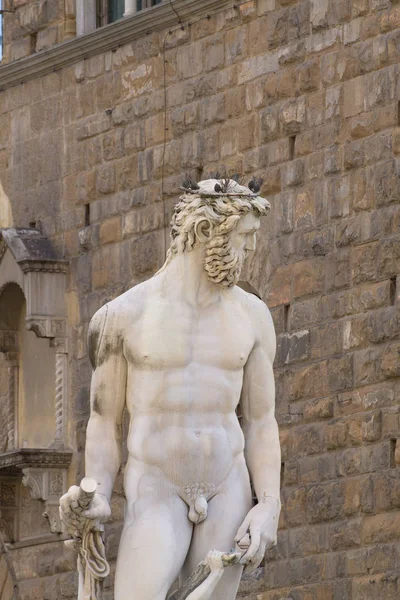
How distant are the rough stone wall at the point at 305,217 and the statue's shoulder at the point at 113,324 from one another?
21.8ft

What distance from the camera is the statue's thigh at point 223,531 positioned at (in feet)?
40.1

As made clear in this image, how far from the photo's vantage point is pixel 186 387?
1242 cm

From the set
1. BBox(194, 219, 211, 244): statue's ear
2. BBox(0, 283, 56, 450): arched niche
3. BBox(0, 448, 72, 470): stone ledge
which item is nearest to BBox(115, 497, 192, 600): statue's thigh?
BBox(194, 219, 211, 244): statue's ear

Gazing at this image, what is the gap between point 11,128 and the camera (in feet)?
80.9

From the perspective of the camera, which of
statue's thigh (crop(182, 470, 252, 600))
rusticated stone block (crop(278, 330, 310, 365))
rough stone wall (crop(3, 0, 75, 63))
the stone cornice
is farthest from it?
rough stone wall (crop(3, 0, 75, 63))

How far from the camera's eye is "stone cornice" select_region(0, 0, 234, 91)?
72.2ft

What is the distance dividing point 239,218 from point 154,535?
1482mm

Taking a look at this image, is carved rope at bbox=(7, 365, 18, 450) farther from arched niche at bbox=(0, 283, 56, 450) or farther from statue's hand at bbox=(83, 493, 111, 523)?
statue's hand at bbox=(83, 493, 111, 523)

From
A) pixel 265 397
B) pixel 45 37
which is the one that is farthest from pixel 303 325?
pixel 265 397

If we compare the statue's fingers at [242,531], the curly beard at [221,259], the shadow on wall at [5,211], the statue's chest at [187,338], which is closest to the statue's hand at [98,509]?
the statue's fingers at [242,531]

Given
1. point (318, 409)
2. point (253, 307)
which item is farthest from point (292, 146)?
point (253, 307)

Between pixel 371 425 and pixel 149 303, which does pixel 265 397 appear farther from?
pixel 371 425

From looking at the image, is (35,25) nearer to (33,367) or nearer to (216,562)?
(33,367)

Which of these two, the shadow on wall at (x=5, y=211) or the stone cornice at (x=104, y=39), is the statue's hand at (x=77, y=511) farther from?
the shadow on wall at (x=5, y=211)
